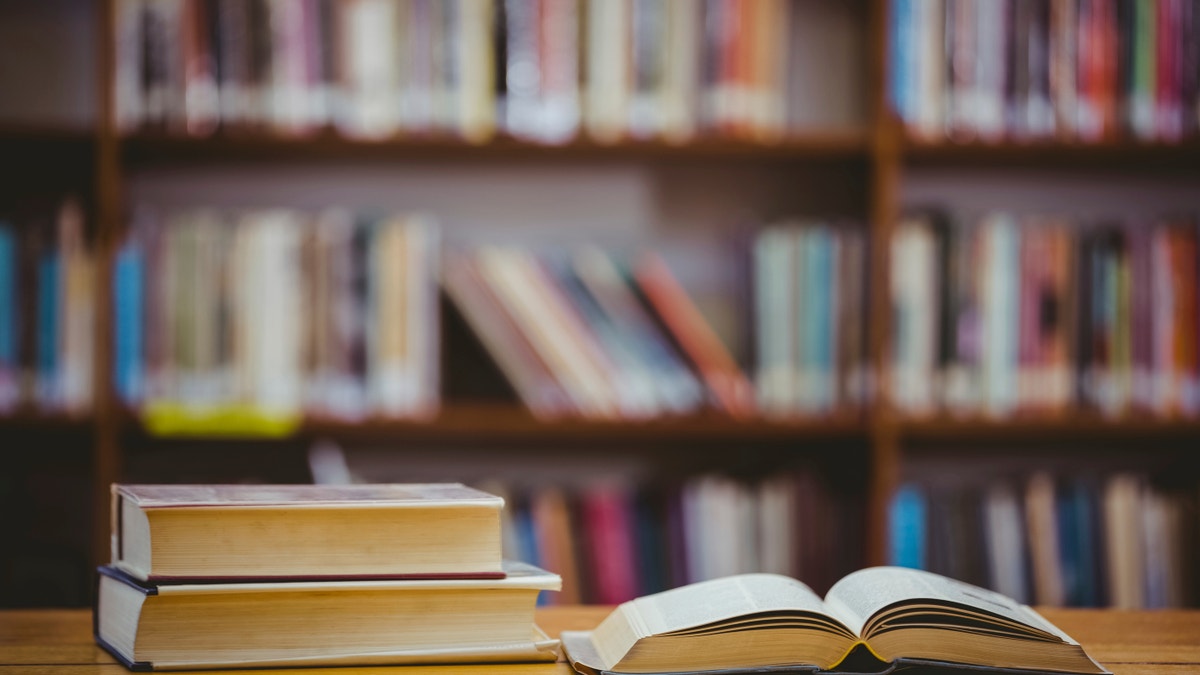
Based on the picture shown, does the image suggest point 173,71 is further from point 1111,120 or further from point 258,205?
point 1111,120

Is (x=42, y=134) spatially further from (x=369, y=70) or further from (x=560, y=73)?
(x=560, y=73)

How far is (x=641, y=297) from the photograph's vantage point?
205cm

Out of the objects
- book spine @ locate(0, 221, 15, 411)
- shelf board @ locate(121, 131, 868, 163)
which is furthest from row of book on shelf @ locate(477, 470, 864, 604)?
book spine @ locate(0, 221, 15, 411)

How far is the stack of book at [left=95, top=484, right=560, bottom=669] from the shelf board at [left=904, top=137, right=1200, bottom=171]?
1.44m

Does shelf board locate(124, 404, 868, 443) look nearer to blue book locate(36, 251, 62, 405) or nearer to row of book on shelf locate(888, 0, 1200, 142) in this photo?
blue book locate(36, 251, 62, 405)

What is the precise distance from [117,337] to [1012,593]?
60.0 inches

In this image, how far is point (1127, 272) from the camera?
6.79 ft

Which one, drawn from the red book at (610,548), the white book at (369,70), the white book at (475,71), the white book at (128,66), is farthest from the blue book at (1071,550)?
the white book at (128,66)

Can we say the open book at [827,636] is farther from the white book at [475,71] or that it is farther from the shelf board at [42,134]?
the shelf board at [42,134]

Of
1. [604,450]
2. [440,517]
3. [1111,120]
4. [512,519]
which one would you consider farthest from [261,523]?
[1111,120]

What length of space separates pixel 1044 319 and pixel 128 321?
1490 mm

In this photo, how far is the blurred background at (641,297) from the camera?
2.01 meters

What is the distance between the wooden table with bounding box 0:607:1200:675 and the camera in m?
0.84

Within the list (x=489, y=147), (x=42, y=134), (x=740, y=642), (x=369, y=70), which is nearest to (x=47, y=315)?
(x=42, y=134)
